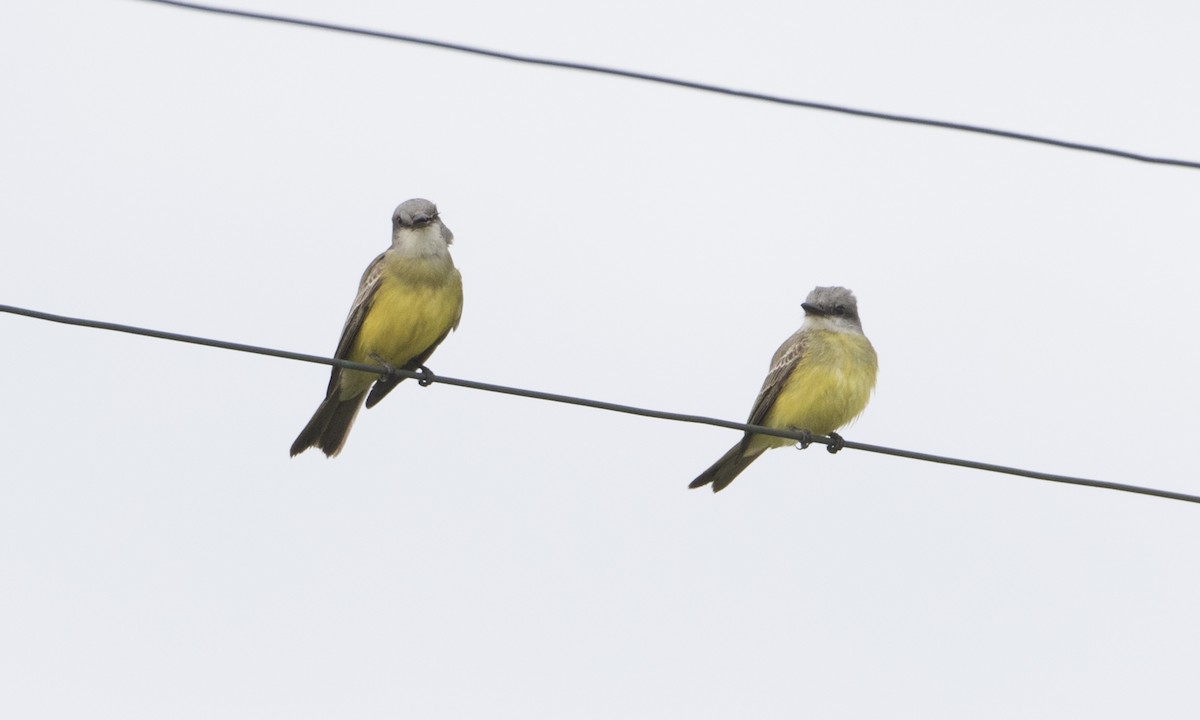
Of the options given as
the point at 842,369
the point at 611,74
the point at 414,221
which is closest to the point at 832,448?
the point at 842,369

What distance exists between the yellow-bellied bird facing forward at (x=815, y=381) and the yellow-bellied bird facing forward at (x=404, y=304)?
86.1 inches

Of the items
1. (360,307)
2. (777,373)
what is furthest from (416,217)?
(777,373)

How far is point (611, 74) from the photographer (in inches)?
285

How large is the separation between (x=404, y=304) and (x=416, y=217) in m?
0.77

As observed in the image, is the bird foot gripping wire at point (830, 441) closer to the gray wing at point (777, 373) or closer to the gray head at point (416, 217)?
the gray wing at point (777, 373)

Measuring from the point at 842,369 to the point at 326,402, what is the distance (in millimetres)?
3522

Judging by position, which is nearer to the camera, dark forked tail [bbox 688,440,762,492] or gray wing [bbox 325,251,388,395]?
gray wing [bbox 325,251,388,395]

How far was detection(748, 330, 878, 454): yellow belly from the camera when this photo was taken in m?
11.7

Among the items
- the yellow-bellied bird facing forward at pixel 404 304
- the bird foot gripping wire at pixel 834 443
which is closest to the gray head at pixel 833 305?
the bird foot gripping wire at pixel 834 443

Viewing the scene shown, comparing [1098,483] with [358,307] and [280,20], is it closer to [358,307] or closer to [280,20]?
[280,20]

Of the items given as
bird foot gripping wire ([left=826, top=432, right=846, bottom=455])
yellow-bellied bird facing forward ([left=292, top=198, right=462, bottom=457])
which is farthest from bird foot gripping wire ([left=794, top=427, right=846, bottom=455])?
yellow-bellied bird facing forward ([left=292, top=198, right=462, bottom=457])

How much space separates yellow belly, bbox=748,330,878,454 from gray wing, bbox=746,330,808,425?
40 mm

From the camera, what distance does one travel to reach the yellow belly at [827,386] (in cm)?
1166

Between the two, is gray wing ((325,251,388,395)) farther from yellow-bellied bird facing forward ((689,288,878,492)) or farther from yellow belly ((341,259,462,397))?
yellow-bellied bird facing forward ((689,288,878,492))
